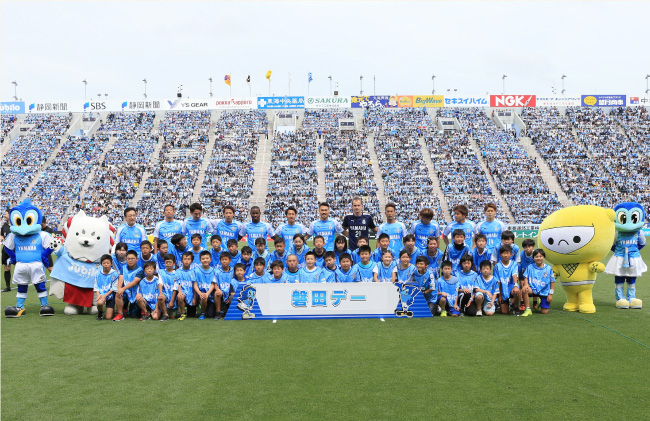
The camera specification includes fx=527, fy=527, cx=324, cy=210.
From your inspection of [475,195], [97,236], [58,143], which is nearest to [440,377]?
[97,236]

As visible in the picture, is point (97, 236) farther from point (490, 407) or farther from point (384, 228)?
point (490, 407)

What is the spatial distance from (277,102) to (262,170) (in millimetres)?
9132

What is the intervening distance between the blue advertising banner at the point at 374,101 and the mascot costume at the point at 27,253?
38261 mm

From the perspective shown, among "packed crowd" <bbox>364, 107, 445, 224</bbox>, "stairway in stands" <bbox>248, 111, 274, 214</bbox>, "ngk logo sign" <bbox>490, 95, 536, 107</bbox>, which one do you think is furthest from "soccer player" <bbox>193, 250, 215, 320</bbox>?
"ngk logo sign" <bbox>490, 95, 536, 107</bbox>

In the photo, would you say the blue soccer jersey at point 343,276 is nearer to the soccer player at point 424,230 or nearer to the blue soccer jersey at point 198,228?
the soccer player at point 424,230

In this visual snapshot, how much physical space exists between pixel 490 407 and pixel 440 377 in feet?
2.70

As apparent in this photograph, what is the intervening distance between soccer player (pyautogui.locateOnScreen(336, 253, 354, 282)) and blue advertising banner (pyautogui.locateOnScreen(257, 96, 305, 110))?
38.0m

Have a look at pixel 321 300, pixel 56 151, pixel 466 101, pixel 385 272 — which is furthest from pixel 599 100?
pixel 321 300

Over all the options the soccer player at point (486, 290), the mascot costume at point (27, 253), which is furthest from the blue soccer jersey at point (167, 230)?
the soccer player at point (486, 290)

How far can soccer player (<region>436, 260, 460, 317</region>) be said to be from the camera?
844 cm

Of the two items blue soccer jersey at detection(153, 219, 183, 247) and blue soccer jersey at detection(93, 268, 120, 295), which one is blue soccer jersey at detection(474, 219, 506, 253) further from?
blue soccer jersey at detection(93, 268, 120, 295)

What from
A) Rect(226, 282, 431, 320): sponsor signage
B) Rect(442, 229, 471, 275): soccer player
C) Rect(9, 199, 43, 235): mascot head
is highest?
Rect(9, 199, 43, 235): mascot head

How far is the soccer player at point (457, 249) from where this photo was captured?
8.85 metres

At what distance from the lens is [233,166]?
38.5 m
